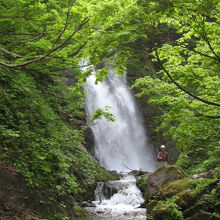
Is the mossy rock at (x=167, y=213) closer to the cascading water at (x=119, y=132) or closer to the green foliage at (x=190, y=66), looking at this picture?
the green foliage at (x=190, y=66)

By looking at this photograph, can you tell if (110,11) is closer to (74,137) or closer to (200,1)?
(200,1)

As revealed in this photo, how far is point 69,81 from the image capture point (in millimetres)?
19125

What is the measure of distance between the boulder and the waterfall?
1003 centimetres

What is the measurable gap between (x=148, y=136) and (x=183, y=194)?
16692mm

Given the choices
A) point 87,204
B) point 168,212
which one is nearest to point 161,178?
point 168,212

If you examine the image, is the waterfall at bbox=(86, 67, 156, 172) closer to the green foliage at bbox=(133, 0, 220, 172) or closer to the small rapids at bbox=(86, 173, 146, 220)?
the small rapids at bbox=(86, 173, 146, 220)

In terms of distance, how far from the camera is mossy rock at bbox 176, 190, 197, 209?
21.4 feet

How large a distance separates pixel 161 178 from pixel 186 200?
2.71 metres

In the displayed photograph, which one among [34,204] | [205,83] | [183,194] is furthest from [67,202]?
[205,83]

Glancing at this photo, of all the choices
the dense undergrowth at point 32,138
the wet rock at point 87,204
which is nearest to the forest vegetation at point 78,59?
the dense undergrowth at point 32,138

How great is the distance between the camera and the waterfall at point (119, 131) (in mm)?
20337

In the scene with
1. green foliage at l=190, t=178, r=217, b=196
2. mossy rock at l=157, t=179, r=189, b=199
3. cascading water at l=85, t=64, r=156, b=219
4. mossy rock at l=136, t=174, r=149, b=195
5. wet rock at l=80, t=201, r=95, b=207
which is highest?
cascading water at l=85, t=64, r=156, b=219

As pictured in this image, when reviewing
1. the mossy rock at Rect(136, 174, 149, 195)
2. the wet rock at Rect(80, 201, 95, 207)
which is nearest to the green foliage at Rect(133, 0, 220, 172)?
the wet rock at Rect(80, 201, 95, 207)

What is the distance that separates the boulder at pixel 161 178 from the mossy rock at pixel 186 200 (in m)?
2.04
